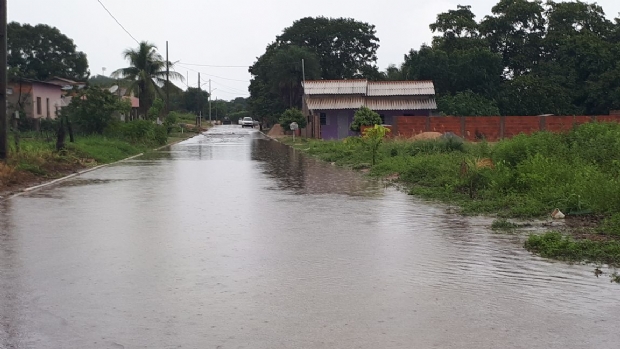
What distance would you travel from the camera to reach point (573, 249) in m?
8.60

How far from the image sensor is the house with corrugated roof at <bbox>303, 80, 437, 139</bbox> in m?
55.1

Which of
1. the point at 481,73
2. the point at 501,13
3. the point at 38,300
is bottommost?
the point at 38,300

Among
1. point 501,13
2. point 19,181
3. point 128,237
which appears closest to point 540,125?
point 501,13

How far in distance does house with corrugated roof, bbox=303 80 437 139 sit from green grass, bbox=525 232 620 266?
150 feet

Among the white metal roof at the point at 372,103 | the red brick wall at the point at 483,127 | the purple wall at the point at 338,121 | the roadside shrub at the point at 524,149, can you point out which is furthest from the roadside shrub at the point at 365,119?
the roadside shrub at the point at 524,149

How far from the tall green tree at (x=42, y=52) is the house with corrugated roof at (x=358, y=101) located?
36.7 meters

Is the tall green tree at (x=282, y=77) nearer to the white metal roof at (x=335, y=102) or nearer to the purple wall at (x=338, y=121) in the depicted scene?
the white metal roof at (x=335, y=102)

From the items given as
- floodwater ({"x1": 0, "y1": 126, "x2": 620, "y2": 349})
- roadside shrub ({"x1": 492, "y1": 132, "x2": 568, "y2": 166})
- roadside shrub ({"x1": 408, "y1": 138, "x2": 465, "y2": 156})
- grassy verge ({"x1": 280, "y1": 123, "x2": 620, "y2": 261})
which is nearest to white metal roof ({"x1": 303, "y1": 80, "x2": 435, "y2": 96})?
roadside shrub ({"x1": 408, "y1": 138, "x2": 465, "y2": 156})

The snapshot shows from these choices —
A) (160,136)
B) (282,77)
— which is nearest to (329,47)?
(282,77)

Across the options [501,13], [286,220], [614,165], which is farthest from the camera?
[501,13]

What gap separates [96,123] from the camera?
3756cm

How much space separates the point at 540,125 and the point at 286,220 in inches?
1321

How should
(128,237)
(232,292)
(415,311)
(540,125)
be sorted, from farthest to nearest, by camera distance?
(540,125), (128,237), (232,292), (415,311)

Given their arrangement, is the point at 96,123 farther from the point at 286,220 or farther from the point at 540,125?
the point at 286,220
